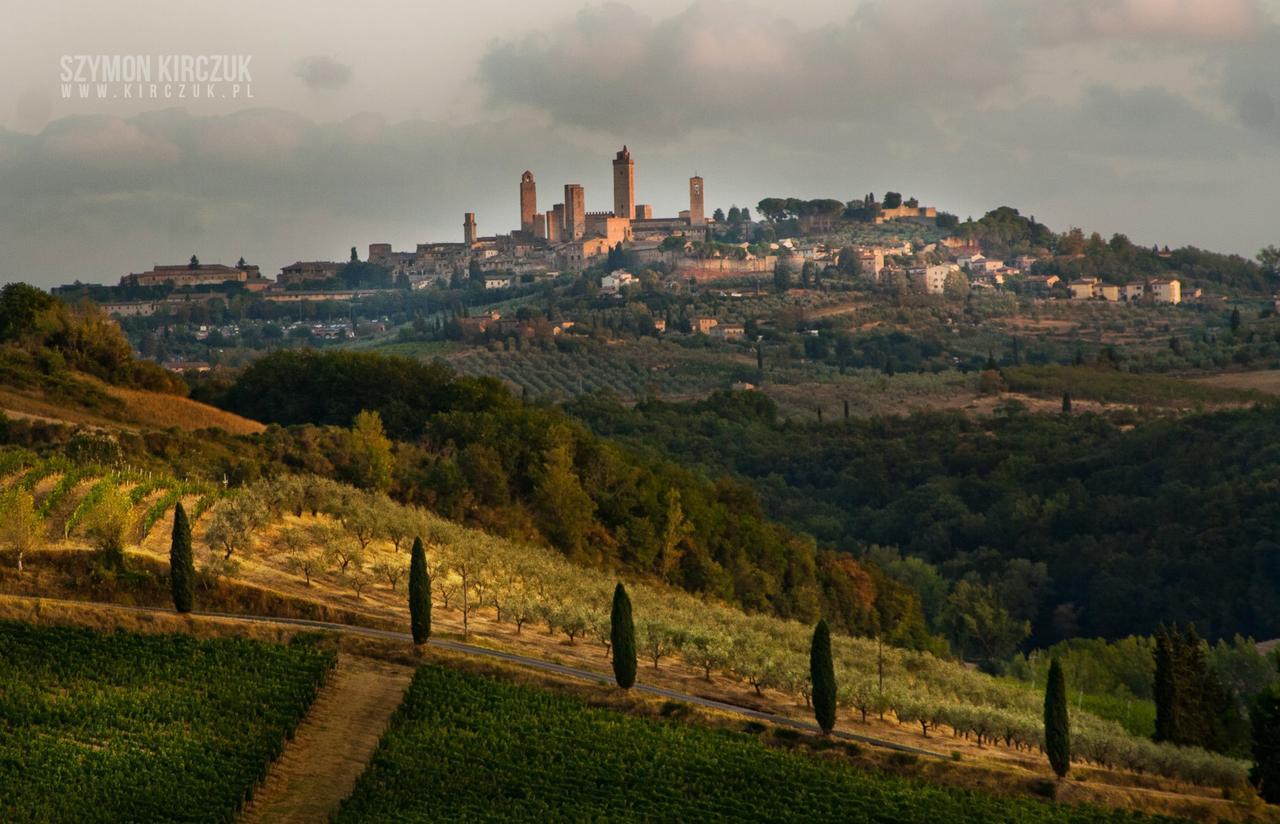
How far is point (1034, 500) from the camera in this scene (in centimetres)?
7250

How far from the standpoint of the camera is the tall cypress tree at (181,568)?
1120 inches

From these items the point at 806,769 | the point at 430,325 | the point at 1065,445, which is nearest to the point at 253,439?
the point at 806,769

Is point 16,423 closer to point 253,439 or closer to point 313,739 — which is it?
point 253,439

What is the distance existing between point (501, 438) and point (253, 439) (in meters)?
7.08

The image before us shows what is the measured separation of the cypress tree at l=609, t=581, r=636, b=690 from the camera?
27281mm

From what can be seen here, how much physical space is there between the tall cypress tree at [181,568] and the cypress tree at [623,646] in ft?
22.5

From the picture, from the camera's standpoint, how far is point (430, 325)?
468ft

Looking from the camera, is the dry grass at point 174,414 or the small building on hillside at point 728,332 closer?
the dry grass at point 174,414

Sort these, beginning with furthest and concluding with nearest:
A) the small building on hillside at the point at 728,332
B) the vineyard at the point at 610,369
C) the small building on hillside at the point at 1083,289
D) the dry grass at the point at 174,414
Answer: the small building on hillside at the point at 1083,289
the small building on hillside at the point at 728,332
the vineyard at the point at 610,369
the dry grass at the point at 174,414

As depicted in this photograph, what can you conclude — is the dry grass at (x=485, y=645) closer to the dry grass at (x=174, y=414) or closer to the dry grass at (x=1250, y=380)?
the dry grass at (x=174, y=414)

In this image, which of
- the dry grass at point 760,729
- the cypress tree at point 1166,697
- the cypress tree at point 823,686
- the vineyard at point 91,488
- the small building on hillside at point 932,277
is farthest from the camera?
the small building on hillside at point 932,277

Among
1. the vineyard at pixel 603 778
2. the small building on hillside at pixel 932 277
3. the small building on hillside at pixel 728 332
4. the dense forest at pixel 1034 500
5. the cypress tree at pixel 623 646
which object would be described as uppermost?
the small building on hillside at pixel 932 277

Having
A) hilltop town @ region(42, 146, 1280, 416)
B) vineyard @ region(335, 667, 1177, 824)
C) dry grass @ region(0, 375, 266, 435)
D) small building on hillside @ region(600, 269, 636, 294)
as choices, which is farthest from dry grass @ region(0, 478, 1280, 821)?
small building on hillside @ region(600, 269, 636, 294)

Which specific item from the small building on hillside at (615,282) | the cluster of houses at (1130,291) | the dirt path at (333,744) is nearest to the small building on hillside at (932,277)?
the cluster of houses at (1130,291)
